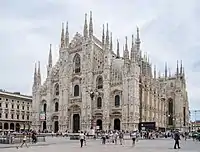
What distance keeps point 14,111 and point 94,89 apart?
32.4 meters

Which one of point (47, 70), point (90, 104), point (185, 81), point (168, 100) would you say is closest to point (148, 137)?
point (90, 104)

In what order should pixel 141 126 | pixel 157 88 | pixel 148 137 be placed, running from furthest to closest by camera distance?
pixel 157 88 < pixel 141 126 < pixel 148 137

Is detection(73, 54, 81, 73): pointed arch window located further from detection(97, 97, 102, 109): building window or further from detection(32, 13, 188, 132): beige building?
detection(97, 97, 102, 109): building window

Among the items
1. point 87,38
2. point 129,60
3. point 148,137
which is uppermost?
point 87,38

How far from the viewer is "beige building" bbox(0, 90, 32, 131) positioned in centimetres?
8531

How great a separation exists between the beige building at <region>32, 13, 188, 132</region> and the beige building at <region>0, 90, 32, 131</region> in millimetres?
11376

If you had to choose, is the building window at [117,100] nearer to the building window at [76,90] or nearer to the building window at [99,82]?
the building window at [99,82]

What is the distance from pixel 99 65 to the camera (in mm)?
69062

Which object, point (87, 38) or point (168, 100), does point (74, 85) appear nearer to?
point (87, 38)

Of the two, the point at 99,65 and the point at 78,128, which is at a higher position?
the point at 99,65

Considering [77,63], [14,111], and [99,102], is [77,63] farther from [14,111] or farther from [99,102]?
[14,111]

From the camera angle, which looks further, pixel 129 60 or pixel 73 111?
pixel 73 111

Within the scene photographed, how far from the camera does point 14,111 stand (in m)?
89.7

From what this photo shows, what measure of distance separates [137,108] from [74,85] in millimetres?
16364
